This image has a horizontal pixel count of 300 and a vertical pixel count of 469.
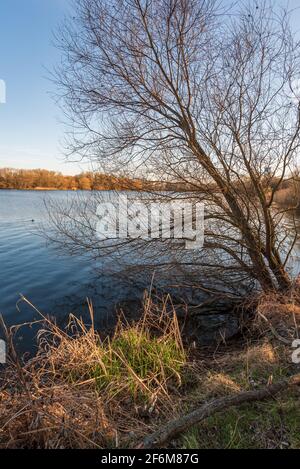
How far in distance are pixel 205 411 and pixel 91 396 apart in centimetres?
115

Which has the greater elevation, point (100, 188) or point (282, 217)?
point (100, 188)

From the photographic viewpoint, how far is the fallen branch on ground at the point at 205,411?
217 cm

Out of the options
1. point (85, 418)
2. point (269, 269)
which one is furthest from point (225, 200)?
point (85, 418)

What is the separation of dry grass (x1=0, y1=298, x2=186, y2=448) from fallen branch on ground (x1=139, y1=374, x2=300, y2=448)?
28cm

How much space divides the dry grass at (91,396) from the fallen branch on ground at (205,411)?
276 mm

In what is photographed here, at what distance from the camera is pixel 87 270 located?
1002 centimetres

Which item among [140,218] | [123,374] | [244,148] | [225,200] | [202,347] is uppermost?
[244,148]

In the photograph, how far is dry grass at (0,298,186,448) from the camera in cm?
224

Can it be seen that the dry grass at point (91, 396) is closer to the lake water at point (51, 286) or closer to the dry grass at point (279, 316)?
the dry grass at point (279, 316)

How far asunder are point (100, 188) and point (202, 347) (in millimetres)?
4168

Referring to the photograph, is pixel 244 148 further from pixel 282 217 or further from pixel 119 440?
pixel 119 440

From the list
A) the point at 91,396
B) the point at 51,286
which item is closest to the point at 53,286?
the point at 51,286

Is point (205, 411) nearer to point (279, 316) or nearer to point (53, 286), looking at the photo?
point (279, 316)

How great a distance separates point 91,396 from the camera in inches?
111
